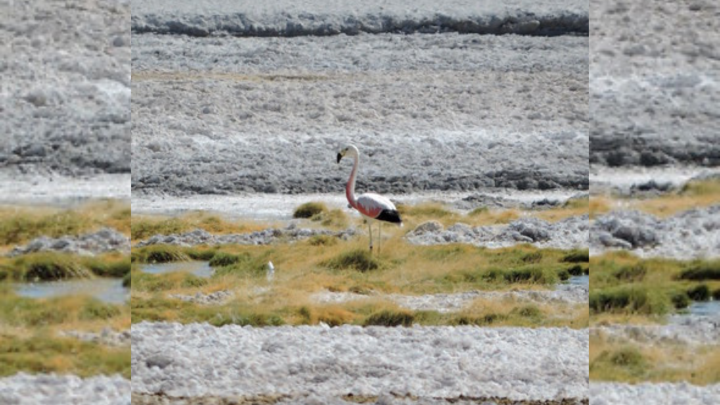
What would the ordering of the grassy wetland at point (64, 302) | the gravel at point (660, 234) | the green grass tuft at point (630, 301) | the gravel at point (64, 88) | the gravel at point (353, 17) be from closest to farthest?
the grassy wetland at point (64, 302) < the green grass tuft at point (630, 301) < the gravel at point (660, 234) < the gravel at point (64, 88) < the gravel at point (353, 17)

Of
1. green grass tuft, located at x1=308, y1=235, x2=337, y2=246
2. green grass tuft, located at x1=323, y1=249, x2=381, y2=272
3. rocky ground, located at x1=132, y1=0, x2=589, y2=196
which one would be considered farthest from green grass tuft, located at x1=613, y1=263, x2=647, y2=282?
rocky ground, located at x1=132, y1=0, x2=589, y2=196

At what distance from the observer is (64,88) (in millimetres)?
9492

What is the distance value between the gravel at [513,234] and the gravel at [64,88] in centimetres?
162

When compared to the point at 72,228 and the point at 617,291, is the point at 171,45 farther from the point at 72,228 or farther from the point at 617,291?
the point at 617,291

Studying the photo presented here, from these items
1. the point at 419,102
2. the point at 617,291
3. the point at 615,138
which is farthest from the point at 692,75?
the point at 419,102

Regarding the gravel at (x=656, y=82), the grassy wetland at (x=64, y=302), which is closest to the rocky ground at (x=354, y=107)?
the gravel at (x=656, y=82)

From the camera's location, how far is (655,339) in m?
6.71

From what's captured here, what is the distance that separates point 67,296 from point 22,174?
8.12 ft

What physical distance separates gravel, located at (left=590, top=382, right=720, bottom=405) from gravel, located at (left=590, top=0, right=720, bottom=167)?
6.77ft

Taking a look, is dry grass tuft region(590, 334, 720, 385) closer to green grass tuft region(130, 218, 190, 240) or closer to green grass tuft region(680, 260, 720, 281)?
green grass tuft region(680, 260, 720, 281)

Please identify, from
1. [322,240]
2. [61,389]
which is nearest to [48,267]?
[61,389]

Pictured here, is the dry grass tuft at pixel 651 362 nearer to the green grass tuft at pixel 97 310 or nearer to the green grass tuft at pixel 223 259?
the green grass tuft at pixel 97 310

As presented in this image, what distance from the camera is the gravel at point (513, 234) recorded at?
8484 mm

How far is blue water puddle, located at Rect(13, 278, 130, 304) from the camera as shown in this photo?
253 inches
